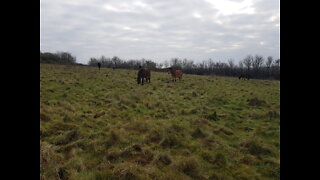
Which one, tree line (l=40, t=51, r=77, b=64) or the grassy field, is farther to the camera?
tree line (l=40, t=51, r=77, b=64)

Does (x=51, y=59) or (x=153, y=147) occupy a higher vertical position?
(x=51, y=59)

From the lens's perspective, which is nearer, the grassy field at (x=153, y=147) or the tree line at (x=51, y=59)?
the grassy field at (x=153, y=147)

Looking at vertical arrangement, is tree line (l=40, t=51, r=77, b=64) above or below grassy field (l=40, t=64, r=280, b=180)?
above

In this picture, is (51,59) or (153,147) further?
(51,59)

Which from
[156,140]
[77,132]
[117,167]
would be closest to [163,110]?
[156,140]

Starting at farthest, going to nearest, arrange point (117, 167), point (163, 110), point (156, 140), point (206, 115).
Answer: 1. point (163, 110)
2. point (206, 115)
3. point (156, 140)
4. point (117, 167)

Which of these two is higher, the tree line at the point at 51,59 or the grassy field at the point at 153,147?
the tree line at the point at 51,59
